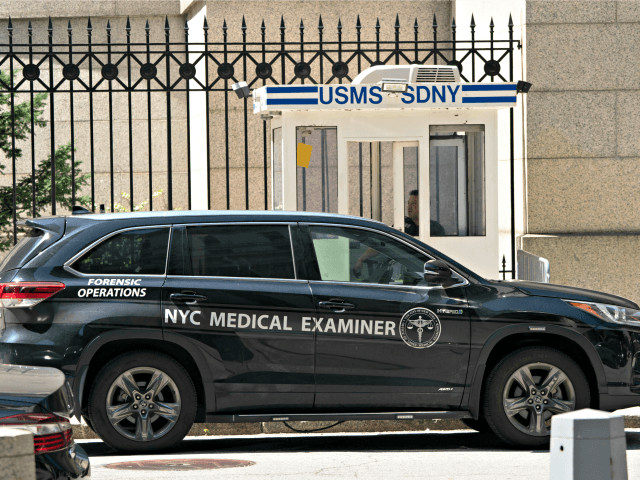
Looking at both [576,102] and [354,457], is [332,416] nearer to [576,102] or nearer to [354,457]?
[354,457]

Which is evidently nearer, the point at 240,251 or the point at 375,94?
the point at 240,251

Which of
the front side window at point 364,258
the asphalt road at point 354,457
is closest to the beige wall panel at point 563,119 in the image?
the asphalt road at point 354,457

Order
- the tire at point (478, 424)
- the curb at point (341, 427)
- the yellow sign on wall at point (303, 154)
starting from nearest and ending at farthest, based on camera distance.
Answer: the tire at point (478, 424)
the curb at point (341, 427)
the yellow sign on wall at point (303, 154)

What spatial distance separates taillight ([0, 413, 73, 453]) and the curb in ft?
11.8

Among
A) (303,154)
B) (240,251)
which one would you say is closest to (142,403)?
(240,251)

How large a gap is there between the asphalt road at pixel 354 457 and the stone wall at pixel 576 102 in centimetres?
406

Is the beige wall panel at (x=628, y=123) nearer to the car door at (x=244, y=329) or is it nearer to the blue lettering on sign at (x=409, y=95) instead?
the blue lettering on sign at (x=409, y=95)

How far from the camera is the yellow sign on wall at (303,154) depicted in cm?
974

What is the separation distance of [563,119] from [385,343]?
5656 mm

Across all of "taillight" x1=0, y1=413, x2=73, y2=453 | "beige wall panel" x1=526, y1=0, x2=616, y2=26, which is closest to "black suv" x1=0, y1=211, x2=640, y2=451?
"taillight" x1=0, y1=413, x2=73, y2=453

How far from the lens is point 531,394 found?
661 cm

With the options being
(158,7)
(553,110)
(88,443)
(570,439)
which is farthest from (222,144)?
(570,439)

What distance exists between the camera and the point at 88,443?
24.0ft

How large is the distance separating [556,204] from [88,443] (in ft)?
20.6
